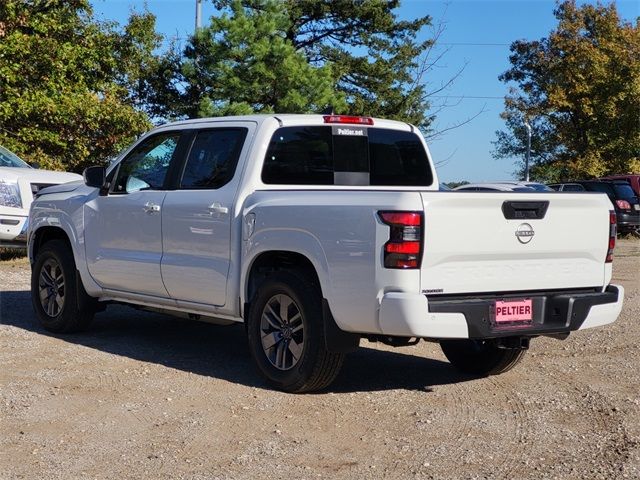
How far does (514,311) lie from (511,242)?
1.44 ft

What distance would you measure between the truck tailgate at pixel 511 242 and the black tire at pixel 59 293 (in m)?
3.86

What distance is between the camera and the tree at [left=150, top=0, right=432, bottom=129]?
27500 millimetres

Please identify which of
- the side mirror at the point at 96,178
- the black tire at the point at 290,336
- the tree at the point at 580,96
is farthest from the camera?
the tree at the point at 580,96

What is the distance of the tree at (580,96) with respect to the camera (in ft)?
130

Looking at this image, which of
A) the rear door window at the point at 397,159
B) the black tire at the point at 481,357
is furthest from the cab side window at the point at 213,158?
the black tire at the point at 481,357

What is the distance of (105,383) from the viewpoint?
663 cm

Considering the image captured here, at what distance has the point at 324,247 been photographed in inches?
237

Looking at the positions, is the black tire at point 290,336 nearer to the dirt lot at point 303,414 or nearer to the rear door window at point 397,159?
the dirt lot at point 303,414

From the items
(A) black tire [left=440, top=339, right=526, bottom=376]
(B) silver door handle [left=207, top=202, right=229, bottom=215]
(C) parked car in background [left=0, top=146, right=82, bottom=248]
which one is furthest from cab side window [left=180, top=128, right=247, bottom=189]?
(C) parked car in background [left=0, top=146, right=82, bottom=248]

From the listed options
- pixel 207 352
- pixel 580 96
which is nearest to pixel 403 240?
pixel 207 352

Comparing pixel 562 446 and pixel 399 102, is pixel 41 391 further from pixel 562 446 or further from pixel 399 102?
pixel 399 102

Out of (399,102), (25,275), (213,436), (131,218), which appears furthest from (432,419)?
(399,102)

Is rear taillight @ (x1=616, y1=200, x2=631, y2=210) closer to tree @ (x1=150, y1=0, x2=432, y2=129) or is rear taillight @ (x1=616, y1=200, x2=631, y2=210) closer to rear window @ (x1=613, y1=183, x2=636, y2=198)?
rear window @ (x1=613, y1=183, x2=636, y2=198)

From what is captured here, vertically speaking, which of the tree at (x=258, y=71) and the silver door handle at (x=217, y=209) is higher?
the tree at (x=258, y=71)
